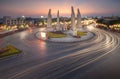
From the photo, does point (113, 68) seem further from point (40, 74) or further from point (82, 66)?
point (40, 74)

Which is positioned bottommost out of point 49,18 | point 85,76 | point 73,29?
point 85,76

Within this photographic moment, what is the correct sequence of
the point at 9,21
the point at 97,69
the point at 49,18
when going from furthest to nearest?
the point at 9,21 < the point at 49,18 < the point at 97,69

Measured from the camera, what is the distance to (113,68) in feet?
94.3

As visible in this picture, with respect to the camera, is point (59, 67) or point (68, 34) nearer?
point (59, 67)

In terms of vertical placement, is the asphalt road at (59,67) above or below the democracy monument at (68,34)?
below

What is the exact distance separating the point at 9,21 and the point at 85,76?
129555mm

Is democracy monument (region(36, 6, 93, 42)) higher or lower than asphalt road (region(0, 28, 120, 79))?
higher

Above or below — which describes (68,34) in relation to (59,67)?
above

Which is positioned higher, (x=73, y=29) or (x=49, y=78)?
(x=73, y=29)

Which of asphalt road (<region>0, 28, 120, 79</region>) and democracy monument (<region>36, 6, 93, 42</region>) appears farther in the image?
democracy monument (<region>36, 6, 93, 42</region>)

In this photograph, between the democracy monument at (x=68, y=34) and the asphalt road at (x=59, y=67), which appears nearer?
the asphalt road at (x=59, y=67)

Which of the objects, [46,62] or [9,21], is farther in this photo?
[9,21]

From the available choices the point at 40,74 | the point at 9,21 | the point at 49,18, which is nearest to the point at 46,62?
the point at 40,74

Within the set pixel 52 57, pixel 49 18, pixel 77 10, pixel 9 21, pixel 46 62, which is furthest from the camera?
pixel 9 21
